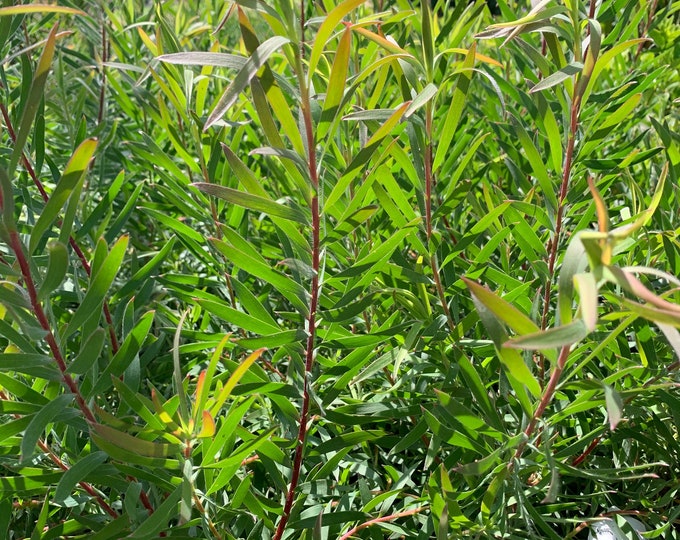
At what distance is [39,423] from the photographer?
41 centimetres

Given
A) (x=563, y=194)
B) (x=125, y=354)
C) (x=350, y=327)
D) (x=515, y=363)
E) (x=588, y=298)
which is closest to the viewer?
(x=588, y=298)

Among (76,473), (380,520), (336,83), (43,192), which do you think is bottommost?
(380,520)

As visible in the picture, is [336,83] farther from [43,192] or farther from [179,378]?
[43,192]

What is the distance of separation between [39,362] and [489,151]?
0.71m

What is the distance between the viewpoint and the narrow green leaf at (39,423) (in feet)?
1.27

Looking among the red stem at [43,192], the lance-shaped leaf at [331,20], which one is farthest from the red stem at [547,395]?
the red stem at [43,192]

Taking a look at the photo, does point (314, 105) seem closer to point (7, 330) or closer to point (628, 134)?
point (7, 330)

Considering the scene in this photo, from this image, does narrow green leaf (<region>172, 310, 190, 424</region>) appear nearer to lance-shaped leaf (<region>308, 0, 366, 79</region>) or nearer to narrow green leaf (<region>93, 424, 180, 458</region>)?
narrow green leaf (<region>93, 424, 180, 458</region>)

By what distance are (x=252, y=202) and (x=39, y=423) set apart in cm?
19

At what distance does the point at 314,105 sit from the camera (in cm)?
52

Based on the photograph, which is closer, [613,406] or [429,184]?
[613,406]

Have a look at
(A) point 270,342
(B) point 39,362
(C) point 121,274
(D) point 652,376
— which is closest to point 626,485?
(D) point 652,376

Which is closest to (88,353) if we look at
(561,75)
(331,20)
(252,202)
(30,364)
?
(30,364)

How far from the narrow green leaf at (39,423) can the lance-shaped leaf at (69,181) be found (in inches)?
3.9
